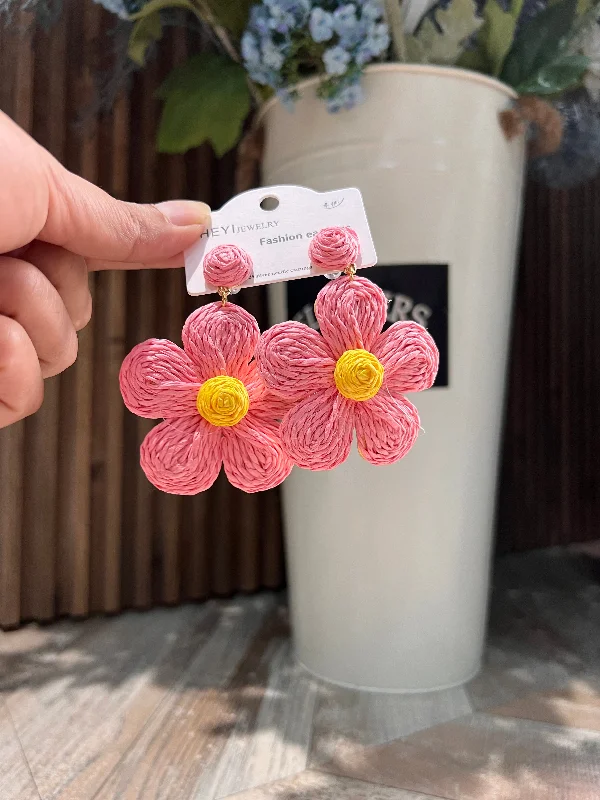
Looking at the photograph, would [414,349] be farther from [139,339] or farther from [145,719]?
[139,339]

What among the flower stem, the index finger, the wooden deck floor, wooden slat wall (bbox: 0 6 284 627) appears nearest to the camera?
the index finger

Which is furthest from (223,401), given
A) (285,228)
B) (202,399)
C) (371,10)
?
(371,10)

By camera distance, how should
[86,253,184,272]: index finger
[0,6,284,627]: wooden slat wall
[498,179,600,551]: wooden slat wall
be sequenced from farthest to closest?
1. [498,179,600,551]: wooden slat wall
2. [0,6,284,627]: wooden slat wall
3. [86,253,184,272]: index finger

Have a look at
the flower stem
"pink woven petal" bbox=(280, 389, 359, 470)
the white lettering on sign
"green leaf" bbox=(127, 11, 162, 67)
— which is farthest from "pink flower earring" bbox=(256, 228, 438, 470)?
"green leaf" bbox=(127, 11, 162, 67)

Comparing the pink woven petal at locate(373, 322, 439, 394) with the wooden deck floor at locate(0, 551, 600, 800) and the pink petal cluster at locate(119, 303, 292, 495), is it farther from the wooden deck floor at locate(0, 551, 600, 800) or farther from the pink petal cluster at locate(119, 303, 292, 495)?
the wooden deck floor at locate(0, 551, 600, 800)

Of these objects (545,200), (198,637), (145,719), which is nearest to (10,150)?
(145,719)
